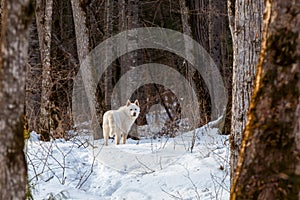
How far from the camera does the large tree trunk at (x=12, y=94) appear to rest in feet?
12.3

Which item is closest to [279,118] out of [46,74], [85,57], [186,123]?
[46,74]

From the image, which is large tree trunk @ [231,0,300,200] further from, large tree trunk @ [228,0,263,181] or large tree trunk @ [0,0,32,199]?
large tree trunk @ [228,0,263,181]

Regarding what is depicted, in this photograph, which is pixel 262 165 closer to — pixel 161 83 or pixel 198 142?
pixel 198 142

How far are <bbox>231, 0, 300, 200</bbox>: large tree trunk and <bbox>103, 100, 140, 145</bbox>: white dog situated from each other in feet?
25.3

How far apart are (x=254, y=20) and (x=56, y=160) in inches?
163

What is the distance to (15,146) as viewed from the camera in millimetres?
3842

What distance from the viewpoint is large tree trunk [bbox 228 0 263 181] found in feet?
21.0

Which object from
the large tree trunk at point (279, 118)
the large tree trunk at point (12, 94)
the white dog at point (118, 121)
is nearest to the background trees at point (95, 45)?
the white dog at point (118, 121)

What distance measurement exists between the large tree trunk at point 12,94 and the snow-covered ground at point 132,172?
10.4 feet

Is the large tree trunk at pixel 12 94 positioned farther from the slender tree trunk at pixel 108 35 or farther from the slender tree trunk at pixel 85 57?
the slender tree trunk at pixel 108 35

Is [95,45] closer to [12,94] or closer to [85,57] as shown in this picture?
[85,57]

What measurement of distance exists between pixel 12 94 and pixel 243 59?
3433mm

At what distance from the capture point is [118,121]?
12125 millimetres

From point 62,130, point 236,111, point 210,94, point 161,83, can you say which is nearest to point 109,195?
point 236,111
